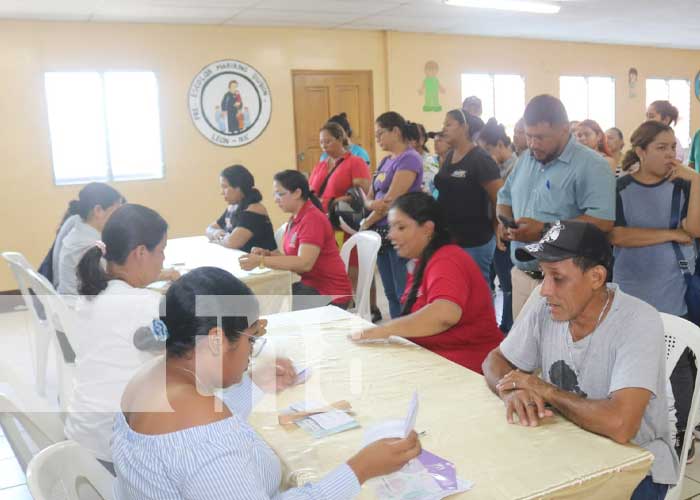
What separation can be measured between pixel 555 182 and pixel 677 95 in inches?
365

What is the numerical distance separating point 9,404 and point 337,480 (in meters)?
0.75

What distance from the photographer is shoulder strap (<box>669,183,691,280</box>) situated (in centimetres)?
258

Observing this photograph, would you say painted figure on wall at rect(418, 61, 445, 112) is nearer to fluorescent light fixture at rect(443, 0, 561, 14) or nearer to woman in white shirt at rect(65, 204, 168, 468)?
fluorescent light fixture at rect(443, 0, 561, 14)

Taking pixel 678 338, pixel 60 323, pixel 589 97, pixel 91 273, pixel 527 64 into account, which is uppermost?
pixel 527 64

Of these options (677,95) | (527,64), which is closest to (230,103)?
(527,64)

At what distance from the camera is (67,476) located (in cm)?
124

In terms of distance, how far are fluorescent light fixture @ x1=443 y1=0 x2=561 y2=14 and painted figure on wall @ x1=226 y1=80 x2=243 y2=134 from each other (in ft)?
7.79

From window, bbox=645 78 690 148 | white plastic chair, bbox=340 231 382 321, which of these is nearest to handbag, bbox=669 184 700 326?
white plastic chair, bbox=340 231 382 321

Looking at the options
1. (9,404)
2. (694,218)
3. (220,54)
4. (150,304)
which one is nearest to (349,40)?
(220,54)

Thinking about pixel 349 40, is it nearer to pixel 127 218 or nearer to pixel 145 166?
pixel 145 166

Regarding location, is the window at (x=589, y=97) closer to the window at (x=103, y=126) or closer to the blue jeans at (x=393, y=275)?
the window at (x=103, y=126)

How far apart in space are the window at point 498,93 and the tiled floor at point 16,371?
11.4ft

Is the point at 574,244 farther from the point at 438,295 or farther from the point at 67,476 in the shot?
the point at 67,476

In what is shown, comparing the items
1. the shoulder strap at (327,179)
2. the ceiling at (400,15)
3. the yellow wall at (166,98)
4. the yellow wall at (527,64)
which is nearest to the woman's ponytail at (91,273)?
the shoulder strap at (327,179)
